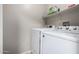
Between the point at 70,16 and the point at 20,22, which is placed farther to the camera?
the point at 20,22

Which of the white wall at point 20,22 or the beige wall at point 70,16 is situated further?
the white wall at point 20,22

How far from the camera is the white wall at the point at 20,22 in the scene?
8.10ft

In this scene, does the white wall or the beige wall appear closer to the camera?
the beige wall

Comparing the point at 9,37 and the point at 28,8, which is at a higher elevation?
the point at 28,8

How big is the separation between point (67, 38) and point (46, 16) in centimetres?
156

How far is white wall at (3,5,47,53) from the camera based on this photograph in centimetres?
247

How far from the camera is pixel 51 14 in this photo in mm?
2207

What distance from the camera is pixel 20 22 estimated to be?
2.58m
